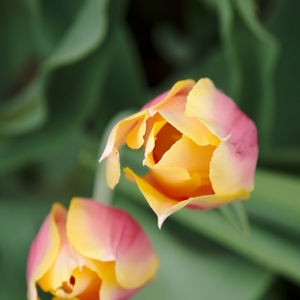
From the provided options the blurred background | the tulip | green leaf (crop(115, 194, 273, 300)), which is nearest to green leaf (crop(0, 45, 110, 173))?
the blurred background

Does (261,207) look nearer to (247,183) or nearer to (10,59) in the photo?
(247,183)

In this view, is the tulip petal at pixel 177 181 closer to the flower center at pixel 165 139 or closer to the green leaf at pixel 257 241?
the flower center at pixel 165 139

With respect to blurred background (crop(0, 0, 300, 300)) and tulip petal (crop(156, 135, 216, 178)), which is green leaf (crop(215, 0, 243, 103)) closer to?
blurred background (crop(0, 0, 300, 300))

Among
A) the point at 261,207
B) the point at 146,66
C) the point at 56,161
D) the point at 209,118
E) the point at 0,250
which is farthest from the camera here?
the point at 146,66

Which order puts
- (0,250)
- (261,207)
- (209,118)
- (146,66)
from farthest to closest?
(146,66), (0,250), (261,207), (209,118)

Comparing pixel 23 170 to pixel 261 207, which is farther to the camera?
pixel 23 170

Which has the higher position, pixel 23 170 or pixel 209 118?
pixel 209 118

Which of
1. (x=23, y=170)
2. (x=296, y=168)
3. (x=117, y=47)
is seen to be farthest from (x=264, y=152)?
(x=23, y=170)

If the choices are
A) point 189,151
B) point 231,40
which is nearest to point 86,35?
point 231,40
